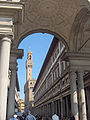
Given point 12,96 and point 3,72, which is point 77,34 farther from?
point 3,72

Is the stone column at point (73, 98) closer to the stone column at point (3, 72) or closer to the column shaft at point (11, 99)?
the column shaft at point (11, 99)

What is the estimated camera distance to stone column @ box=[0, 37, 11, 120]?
8894 millimetres

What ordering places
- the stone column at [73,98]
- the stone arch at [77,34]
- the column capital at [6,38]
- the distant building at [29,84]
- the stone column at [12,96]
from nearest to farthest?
the column capital at [6,38]
the stone column at [12,96]
the stone column at [73,98]
the stone arch at [77,34]
the distant building at [29,84]

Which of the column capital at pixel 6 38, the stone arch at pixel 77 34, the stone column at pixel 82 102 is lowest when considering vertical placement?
the stone column at pixel 82 102

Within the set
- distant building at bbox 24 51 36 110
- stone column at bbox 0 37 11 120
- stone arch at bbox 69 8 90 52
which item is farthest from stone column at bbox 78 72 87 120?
distant building at bbox 24 51 36 110

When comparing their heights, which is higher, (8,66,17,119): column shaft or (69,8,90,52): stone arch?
(69,8,90,52): stone arch

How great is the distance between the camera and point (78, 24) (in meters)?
18.6

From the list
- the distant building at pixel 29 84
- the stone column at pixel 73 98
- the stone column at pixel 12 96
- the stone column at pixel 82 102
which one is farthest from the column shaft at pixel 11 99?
the distant building at pixel 29 84

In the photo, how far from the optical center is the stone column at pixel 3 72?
889cm

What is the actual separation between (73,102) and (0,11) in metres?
11.3

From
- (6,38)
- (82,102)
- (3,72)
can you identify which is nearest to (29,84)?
(82,102)

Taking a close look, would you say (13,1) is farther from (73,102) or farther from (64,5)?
(73,102)

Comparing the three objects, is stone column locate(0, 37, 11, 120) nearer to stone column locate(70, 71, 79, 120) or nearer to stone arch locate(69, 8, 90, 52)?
stone column locate(70, 71, 79, 120)

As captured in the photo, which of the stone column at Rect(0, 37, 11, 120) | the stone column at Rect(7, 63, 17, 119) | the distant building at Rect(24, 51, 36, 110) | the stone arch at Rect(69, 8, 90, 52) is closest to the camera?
the stone column at Rect(0, 37, 11, 120)
